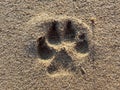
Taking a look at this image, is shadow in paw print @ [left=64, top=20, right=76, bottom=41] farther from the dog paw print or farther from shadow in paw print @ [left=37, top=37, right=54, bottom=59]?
shadow in paw print @ [left=37, top=37, right=54, bottom=59]

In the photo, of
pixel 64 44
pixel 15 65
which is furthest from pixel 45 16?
pixel 15 65

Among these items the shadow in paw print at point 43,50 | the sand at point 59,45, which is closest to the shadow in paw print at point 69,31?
the sand at point 59,45

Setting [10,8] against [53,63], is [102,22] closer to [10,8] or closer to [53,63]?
[53,63]

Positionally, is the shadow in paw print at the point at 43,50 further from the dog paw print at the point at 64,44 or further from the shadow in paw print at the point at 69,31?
the shadow in paw print at the point at 69,31

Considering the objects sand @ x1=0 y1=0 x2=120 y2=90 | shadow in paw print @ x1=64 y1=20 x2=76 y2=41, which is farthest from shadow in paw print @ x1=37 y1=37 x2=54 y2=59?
shadow in paw print @ x1=64 y1=20 x2=76 y2=41

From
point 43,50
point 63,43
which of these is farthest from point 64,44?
point 43,50

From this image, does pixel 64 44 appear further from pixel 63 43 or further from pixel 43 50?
pixel 43 50

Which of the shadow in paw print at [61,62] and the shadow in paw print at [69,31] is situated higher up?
the shadow in paw print at [69,31]
